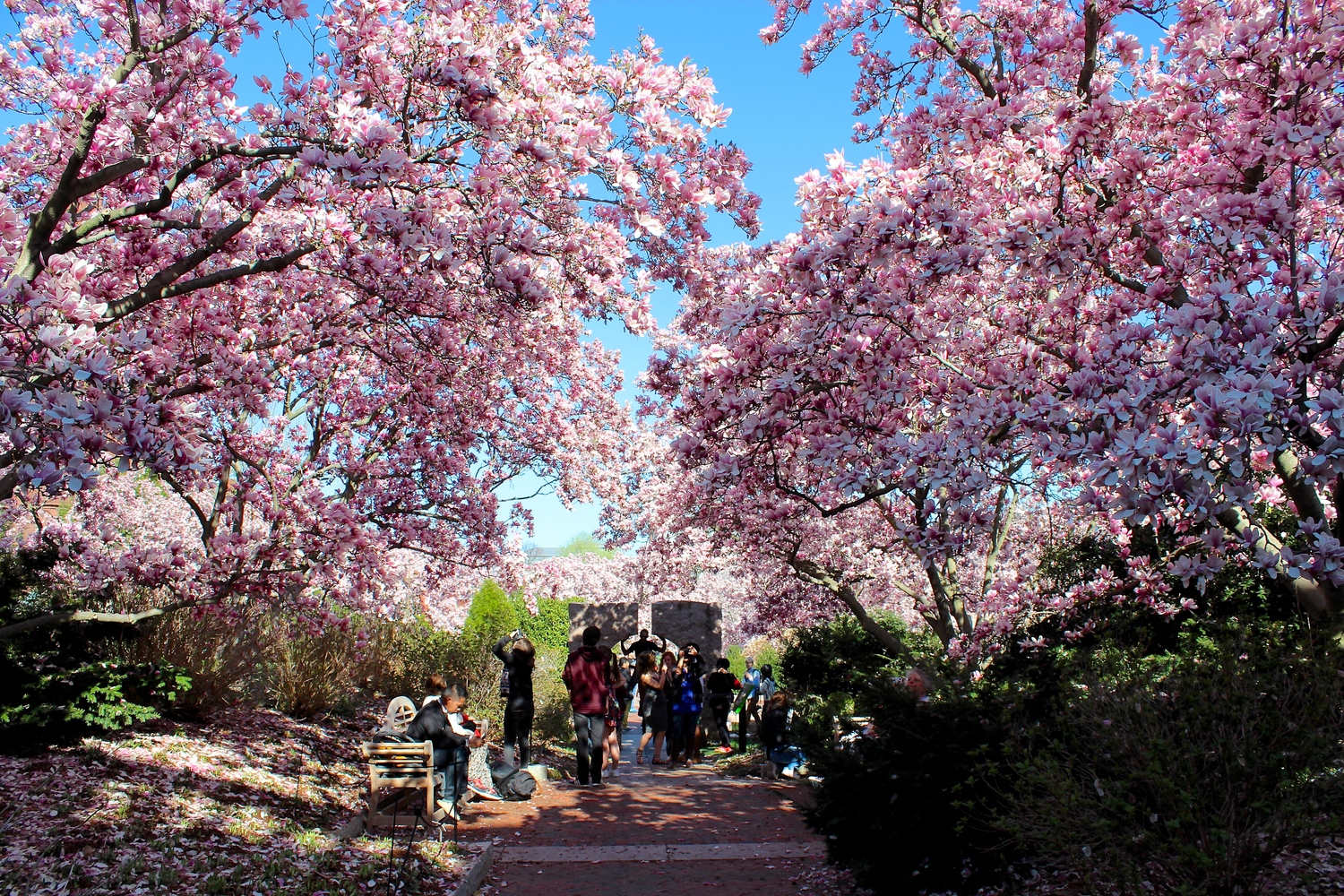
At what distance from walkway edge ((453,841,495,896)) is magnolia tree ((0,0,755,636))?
2.56 m

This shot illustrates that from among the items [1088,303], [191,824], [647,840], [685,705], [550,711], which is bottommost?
[647,840]

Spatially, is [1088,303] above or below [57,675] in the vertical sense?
above

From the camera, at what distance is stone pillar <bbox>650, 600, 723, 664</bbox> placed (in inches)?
805

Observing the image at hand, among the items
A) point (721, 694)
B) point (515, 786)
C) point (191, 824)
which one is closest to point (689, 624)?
point (721, 694)

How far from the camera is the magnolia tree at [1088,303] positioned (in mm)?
3857

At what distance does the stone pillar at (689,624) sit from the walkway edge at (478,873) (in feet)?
43.8

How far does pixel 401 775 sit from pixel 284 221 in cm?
470

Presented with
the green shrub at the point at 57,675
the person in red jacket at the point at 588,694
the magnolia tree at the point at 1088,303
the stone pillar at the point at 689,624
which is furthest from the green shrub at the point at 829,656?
the green shrub at the point at 57,675

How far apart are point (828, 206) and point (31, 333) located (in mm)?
4489

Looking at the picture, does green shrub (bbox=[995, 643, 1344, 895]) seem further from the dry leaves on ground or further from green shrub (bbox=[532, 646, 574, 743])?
green shrub (bbox=[532, 646, 574, 743])

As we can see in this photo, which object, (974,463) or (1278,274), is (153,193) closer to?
(974,463)

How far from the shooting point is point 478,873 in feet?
20.8

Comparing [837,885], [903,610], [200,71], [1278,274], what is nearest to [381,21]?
[200,71]

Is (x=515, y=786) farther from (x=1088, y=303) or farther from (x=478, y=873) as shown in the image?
(x=1088, y=303)
